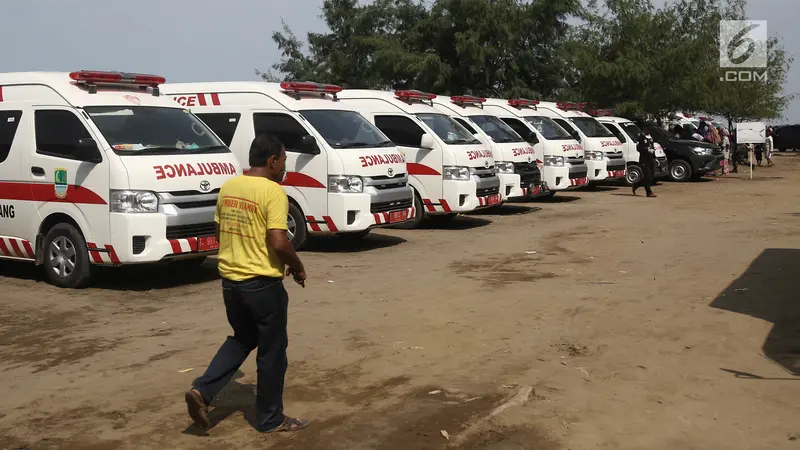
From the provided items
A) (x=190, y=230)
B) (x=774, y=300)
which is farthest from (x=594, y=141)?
(x=190, y=230)

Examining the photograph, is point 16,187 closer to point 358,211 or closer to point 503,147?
point 358,211

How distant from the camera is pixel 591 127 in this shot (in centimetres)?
2298

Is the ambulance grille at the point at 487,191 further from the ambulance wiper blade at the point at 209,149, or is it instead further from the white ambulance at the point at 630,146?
the white ambulance at the point at 630,146

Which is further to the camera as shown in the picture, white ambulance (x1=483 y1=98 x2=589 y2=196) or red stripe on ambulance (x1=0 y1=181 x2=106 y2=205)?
white ambulance (x1=483 y1=98 x2=589 y2=196)

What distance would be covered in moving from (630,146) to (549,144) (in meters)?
5.21

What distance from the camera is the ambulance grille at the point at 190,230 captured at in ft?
31.3

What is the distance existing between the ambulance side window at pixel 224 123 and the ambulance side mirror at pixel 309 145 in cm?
120

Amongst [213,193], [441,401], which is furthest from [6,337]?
[441,401]

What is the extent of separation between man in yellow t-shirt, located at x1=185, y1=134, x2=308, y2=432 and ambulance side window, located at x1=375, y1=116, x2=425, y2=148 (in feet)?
33.0

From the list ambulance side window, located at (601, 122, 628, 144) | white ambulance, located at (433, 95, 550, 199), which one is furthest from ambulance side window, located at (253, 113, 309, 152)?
ambulance side window, located at (601, 122, 628, 144)

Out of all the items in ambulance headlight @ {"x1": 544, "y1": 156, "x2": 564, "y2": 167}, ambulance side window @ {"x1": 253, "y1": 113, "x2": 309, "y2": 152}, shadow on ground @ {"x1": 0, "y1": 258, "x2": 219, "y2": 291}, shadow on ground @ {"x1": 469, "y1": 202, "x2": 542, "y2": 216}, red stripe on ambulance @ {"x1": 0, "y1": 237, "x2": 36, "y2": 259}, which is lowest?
shadow on ground @ {"x1": 0, "y1": 258, "x2": 219, "y2": 291}

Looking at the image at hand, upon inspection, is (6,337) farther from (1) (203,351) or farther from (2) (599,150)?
(2) (599,150)

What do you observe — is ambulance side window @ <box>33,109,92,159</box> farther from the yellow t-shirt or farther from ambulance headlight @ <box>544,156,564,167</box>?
ambulance headlight @ <box>544,156,564,167</box>

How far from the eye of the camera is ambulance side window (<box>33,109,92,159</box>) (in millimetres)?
9859
